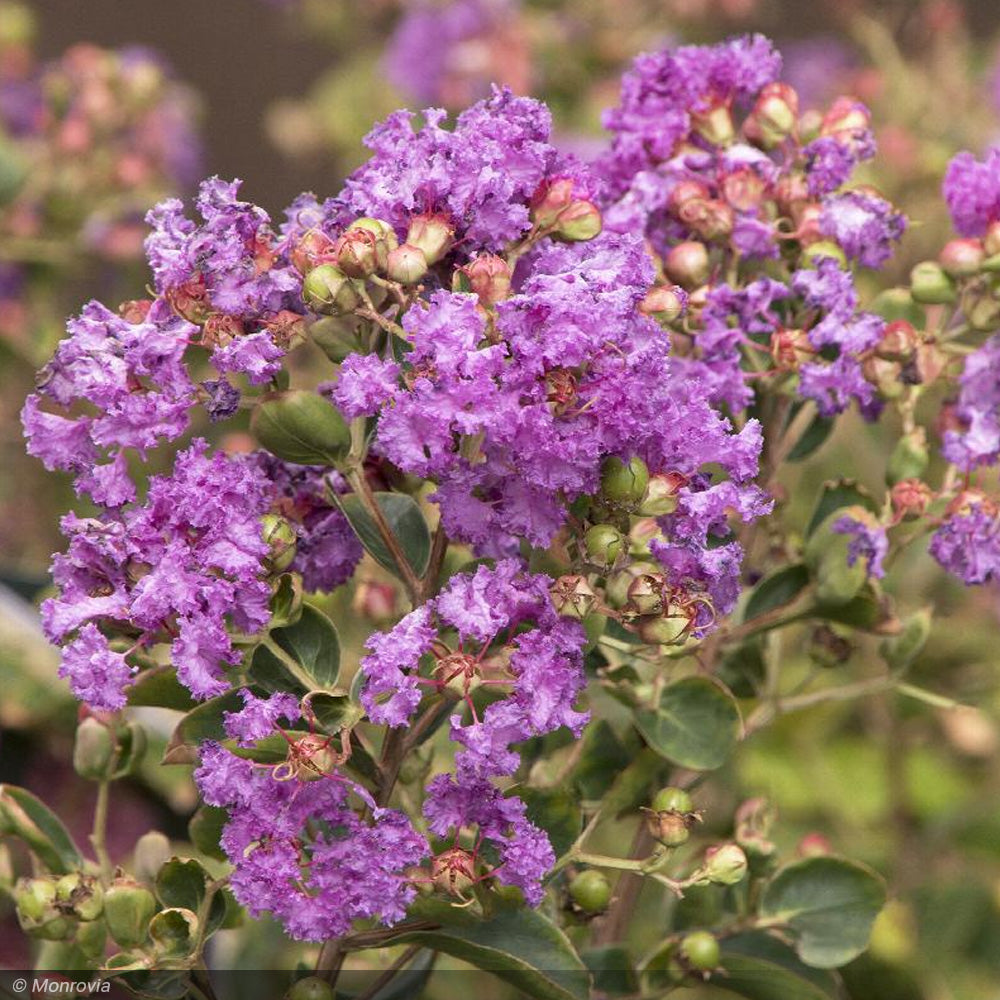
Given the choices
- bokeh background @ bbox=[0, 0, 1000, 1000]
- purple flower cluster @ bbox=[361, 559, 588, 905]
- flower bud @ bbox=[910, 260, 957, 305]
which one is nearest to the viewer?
purple flower cluster @ bbox=[361, 559, 588, 905]

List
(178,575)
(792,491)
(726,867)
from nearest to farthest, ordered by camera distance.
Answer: (178,575), (726,867), (792,491)

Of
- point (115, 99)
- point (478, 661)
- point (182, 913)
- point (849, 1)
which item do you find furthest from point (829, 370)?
point (849, 1)

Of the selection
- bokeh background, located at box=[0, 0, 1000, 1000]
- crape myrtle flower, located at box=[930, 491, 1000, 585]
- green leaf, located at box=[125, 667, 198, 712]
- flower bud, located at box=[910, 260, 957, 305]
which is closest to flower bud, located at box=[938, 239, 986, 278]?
flower bud, located at box=[910, 260, 957, 305]

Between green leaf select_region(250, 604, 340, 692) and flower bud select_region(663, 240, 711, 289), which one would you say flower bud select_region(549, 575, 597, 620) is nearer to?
green leaf select_region(250, 604, 340, 692)

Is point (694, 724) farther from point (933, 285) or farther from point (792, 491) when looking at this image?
point (792, 491)

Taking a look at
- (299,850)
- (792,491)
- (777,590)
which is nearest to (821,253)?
(777,590)

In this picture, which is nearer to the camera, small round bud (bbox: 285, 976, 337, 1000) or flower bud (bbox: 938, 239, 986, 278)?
small round bud (bbox: 285, 976, 337, 1000)

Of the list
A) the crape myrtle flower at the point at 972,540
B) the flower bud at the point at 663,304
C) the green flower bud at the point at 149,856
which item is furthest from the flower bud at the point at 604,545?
the green flower bud at the point at 149,856
